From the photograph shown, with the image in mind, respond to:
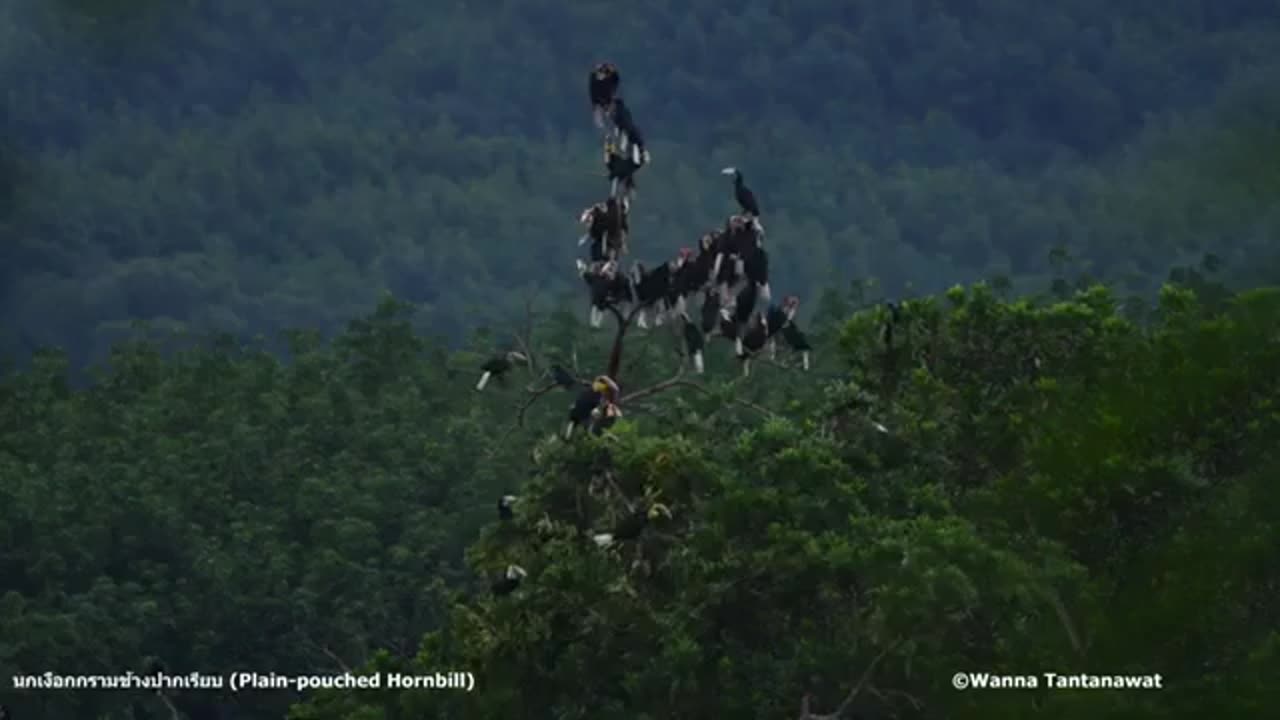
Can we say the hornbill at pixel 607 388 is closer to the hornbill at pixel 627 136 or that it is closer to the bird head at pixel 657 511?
the bird head at pixel 657 511

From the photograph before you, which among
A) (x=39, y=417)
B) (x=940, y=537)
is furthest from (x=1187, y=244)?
(x=940, y=537)

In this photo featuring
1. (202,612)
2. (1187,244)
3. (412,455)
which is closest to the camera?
(202,612)

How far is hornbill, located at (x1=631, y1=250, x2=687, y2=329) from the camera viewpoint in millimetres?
18266

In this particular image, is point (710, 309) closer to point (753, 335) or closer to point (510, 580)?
point (753, 335)

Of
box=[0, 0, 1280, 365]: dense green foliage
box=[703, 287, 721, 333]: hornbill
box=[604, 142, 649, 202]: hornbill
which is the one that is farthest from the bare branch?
box=[0, 0, 1280, 365]: dense green foliage

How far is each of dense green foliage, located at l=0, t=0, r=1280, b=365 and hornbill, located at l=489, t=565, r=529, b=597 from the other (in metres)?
71.1

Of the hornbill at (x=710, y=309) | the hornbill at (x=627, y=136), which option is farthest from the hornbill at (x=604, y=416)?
the hornbill at (x=627, y=136)

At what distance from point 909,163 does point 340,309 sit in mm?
29614

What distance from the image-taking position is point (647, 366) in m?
55.4

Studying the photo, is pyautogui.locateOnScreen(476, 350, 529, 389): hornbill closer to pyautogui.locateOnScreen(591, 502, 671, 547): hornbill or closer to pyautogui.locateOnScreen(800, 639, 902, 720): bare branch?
pyautogui.locateOnScreen(591, 502, 671, 547): hornbill

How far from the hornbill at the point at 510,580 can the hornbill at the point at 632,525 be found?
53cm

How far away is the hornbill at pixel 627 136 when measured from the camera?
1800cm

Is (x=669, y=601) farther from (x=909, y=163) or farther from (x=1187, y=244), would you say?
(x=909, y=163)

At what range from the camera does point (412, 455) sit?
50156 mm
